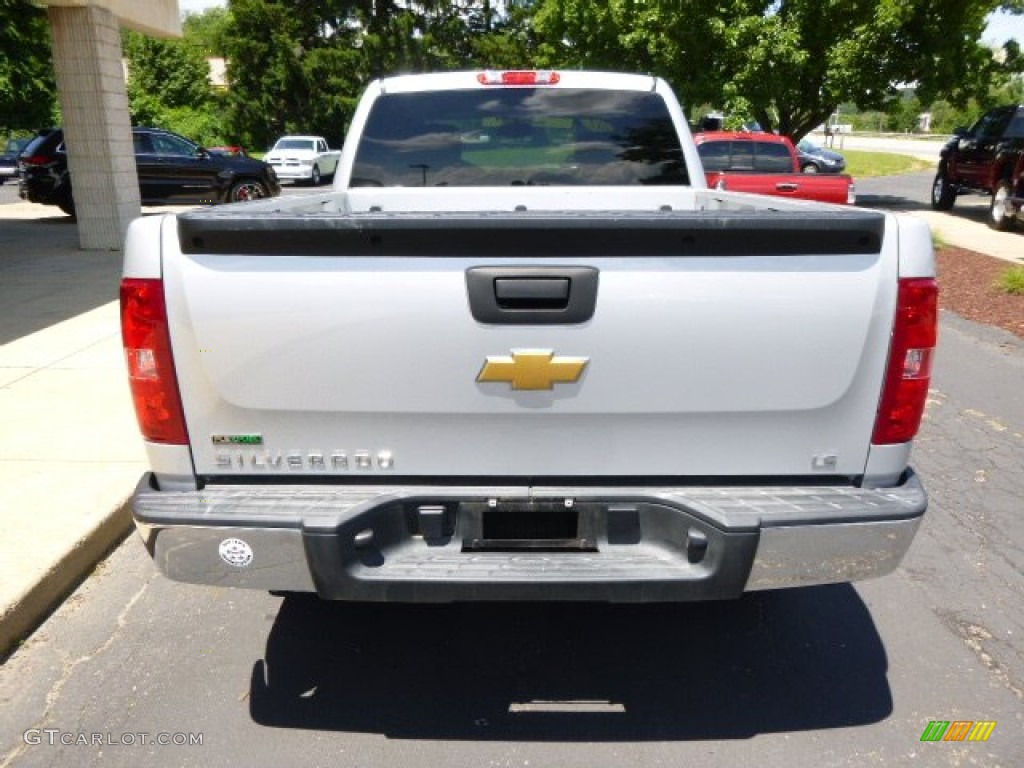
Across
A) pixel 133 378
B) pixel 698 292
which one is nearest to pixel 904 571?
pixel 698 292

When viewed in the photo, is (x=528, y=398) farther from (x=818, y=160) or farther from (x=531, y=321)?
(x=818, y=160)

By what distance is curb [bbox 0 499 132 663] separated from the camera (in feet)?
11.2

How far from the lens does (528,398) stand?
251 cm

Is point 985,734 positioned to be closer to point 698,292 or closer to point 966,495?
point 698,292

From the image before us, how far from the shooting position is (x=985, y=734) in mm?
2846

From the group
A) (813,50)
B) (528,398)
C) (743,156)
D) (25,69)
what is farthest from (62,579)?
(25,69)

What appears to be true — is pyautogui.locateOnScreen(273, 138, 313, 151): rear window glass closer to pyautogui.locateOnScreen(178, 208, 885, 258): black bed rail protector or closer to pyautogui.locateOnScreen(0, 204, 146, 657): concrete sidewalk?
pyautogui.locateOnScreen(0, 204, 146, 657): concrete sidewalk

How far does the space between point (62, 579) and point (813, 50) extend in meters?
19.0

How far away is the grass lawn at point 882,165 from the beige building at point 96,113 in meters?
27.7

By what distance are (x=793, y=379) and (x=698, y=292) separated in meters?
0.38

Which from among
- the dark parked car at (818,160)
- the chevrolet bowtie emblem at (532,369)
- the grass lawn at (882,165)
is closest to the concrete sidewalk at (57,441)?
the chevrolet bowtie emblem at (532,369)

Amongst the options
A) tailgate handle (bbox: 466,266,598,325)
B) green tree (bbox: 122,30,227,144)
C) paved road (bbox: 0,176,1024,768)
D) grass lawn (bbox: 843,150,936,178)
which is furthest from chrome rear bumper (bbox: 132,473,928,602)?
green tree (bbox: 122,30,227,144)

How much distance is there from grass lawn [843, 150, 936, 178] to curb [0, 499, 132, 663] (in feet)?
110

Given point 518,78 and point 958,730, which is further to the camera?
point 518,78
